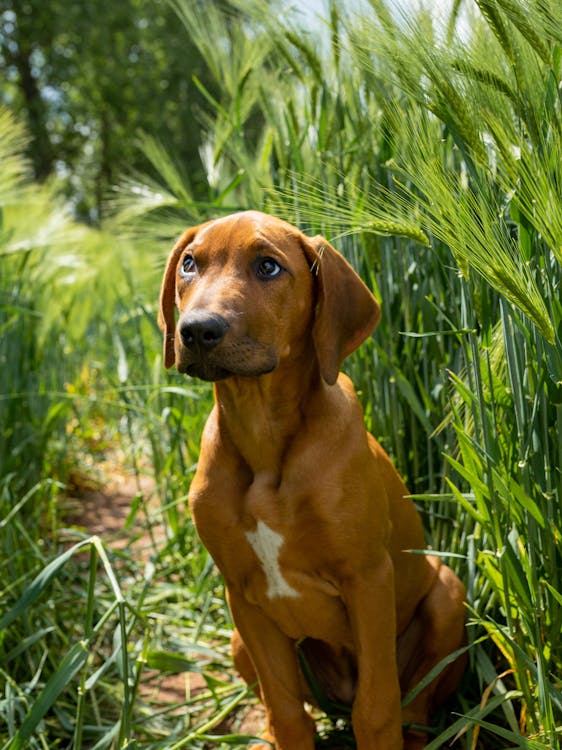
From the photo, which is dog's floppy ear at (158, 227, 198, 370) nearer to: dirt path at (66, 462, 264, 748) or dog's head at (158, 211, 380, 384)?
dog's head at (158, 211, 380, 384)

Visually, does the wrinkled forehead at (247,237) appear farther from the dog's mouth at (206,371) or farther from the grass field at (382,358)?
the dog's mouth at (206,371)

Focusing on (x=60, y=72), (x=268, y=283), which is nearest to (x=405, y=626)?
(x=268, y=283)

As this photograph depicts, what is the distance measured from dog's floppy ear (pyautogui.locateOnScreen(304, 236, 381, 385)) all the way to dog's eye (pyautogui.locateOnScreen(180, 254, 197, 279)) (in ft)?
0.87

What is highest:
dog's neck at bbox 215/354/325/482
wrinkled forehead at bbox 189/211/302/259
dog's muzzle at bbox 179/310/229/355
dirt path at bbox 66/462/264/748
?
wrinkled forehead at bbox 189/211/302/259

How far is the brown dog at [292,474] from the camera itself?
6.06ft

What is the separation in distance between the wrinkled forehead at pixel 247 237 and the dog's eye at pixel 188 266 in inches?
1.3

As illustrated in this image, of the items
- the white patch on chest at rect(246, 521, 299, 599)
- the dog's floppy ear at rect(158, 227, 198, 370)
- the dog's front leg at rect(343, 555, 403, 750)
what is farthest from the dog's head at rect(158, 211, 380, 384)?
the dog's front leg at rect(343, 555, 403, 750)

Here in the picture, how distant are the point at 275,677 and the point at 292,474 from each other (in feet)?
1.82

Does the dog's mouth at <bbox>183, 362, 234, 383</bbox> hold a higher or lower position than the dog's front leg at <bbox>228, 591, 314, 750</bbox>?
higher

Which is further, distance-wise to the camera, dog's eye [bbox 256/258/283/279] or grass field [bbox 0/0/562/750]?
dog's eye [bbox 256/258/283/279]

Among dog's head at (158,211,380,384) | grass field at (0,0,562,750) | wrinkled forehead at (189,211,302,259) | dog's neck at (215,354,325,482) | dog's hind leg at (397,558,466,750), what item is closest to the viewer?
grass field at (0,0,562,750)

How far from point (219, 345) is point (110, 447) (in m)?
3.30

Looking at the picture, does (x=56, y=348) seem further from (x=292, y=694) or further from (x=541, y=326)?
(x=541, y=326)

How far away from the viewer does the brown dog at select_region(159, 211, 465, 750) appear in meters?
1.85
